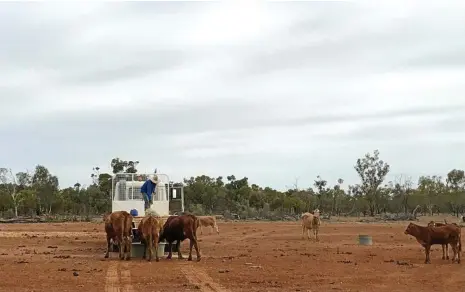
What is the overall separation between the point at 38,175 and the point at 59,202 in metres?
7.23

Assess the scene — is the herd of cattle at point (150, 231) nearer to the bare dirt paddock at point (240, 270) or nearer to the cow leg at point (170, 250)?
the cow leg at point (170, 250)

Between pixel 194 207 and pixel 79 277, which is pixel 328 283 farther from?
pixel 194 207

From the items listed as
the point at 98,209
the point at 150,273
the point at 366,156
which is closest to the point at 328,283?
the point at 150,273

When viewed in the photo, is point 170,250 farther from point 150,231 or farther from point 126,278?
point 126,278

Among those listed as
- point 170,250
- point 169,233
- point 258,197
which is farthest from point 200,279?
point 258,197

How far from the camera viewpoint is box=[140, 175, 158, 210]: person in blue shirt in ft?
84.5

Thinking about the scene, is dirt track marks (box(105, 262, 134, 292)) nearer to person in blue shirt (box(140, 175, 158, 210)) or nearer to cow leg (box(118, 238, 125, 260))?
cow leg (box(118, 238, 125, 260))

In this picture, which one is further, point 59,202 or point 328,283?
point 59,202

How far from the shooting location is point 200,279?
16.1m

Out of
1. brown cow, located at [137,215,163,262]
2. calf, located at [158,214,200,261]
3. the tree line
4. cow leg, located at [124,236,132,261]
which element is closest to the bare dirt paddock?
cow leg, located at [124,236,132,261]

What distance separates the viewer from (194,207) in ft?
219

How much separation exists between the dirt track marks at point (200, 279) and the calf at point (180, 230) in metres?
2.19

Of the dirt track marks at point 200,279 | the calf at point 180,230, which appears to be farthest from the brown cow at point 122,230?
the dirt track marks at point 200,279

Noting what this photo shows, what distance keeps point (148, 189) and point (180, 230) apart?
4.72m
